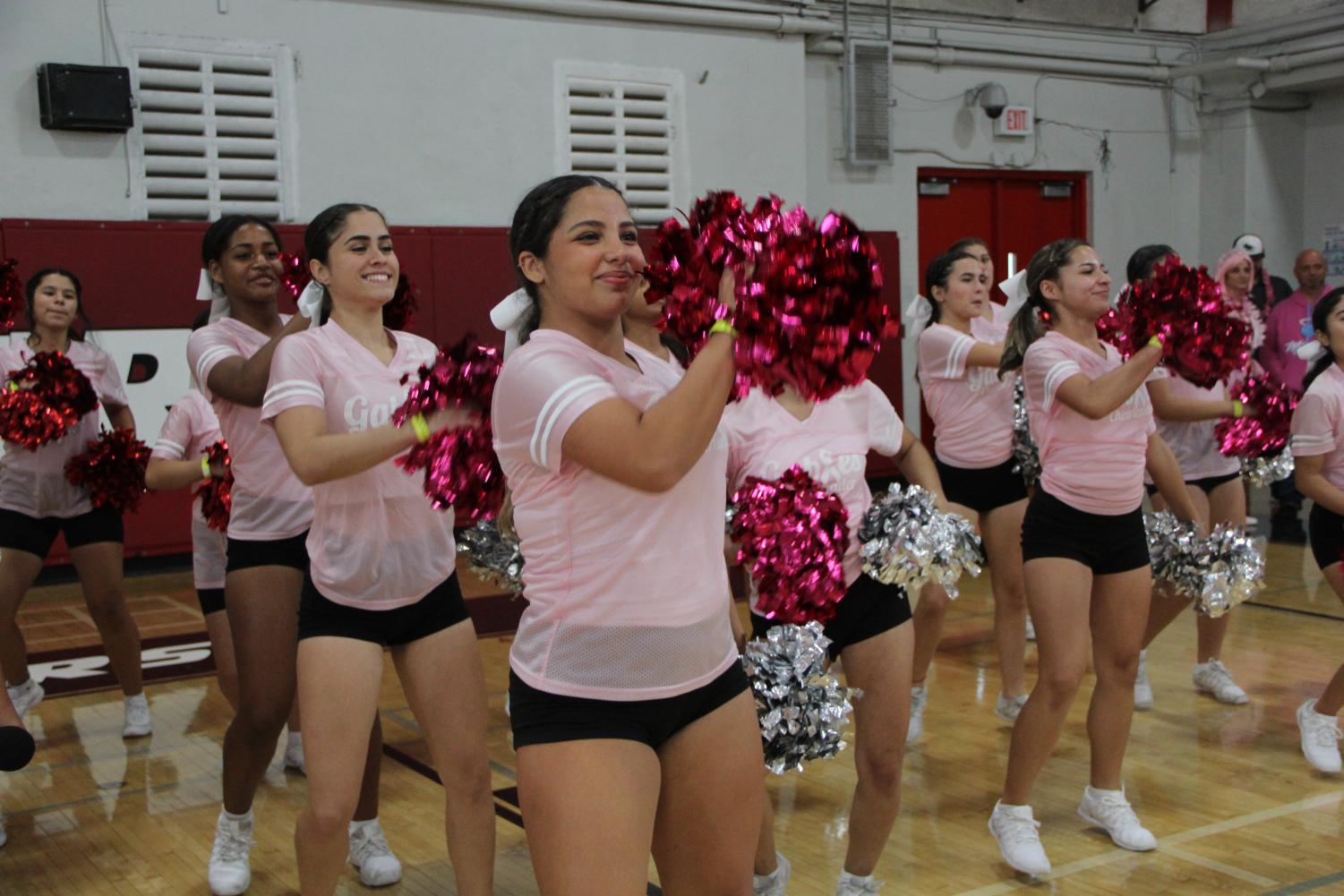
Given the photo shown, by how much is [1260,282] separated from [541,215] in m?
7.91

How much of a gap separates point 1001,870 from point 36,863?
2.57m

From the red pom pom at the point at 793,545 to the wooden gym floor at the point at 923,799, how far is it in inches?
38.4

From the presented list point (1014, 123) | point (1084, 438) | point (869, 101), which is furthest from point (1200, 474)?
point (1014, 123)

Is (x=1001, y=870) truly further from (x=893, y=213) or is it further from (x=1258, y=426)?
(x=893, y=213)

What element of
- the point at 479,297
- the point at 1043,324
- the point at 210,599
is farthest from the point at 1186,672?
the point at 479,297

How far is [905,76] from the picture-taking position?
35.2 ft

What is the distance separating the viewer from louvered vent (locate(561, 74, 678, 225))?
9.25 meters

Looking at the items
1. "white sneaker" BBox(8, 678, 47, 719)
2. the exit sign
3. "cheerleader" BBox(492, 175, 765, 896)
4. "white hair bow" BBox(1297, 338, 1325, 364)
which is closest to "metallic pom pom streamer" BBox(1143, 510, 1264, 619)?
"white hair bow" BBox(1297, 338, 1325, 364)

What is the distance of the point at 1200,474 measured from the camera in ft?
16.7

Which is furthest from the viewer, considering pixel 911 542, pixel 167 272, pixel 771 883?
pixel 167 272

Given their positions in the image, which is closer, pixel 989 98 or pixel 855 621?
pixel 855 621

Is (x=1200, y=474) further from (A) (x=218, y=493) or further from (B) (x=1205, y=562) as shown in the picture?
(A) (x=218, y=493)

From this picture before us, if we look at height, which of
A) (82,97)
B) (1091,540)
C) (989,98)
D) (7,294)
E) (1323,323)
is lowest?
(1091,540)

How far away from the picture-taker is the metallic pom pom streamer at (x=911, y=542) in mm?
2969
